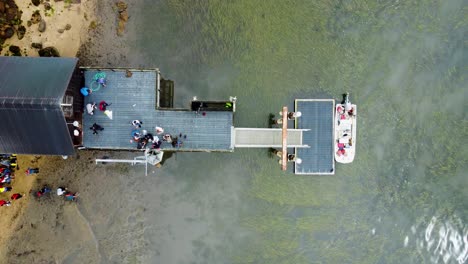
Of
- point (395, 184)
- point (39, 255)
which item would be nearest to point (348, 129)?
point (395, 184)

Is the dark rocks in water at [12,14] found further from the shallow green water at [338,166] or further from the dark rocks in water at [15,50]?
the shallow green water at [338,166]

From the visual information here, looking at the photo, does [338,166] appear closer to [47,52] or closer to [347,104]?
[347,104]

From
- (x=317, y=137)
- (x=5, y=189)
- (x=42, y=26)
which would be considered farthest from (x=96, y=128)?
(x=317, y=137)

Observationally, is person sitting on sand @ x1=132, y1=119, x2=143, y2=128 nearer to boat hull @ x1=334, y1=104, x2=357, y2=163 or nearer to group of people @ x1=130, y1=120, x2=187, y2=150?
group of people @ x1=130, y1=120, x2=187, y2=150

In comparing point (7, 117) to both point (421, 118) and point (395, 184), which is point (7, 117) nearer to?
point (395, 184)

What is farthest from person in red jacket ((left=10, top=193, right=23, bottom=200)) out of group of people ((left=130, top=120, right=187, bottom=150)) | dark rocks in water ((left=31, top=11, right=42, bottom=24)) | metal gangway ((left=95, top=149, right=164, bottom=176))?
dark rocks in water ((left=31, top=11, right=42, bottom=24))
